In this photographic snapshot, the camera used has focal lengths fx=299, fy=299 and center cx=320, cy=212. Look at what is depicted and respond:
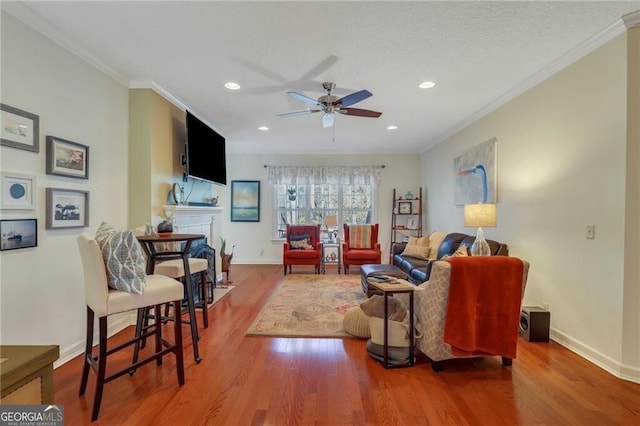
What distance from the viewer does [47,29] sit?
7.15ft

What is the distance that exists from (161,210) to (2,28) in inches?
72.7

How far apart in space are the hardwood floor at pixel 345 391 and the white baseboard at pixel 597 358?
5 cm

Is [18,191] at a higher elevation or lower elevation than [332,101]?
lower

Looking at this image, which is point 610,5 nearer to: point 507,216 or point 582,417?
point 507,216

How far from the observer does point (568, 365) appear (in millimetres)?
2326

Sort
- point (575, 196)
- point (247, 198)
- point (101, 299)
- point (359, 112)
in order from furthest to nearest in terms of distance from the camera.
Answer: point (247, 198) < point (359, 112) < point (575, 196) < point (101, 299)

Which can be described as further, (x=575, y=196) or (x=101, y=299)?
(x=575, y=196)

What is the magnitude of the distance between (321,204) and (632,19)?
5336mm

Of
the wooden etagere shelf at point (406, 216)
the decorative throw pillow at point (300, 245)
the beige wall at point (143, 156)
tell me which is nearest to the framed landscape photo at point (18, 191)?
the beige wall at point (143, 156)

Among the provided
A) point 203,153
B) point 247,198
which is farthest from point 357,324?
point 247,198

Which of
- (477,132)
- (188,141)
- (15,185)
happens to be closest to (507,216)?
(477,132)

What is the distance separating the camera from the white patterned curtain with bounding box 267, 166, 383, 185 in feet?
21.8

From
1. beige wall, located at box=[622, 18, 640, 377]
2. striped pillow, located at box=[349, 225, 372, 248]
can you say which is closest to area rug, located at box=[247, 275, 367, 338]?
striped pillow, located at box=[349, 225, 372, 248]

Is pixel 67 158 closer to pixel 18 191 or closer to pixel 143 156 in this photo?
pixel 18 191
